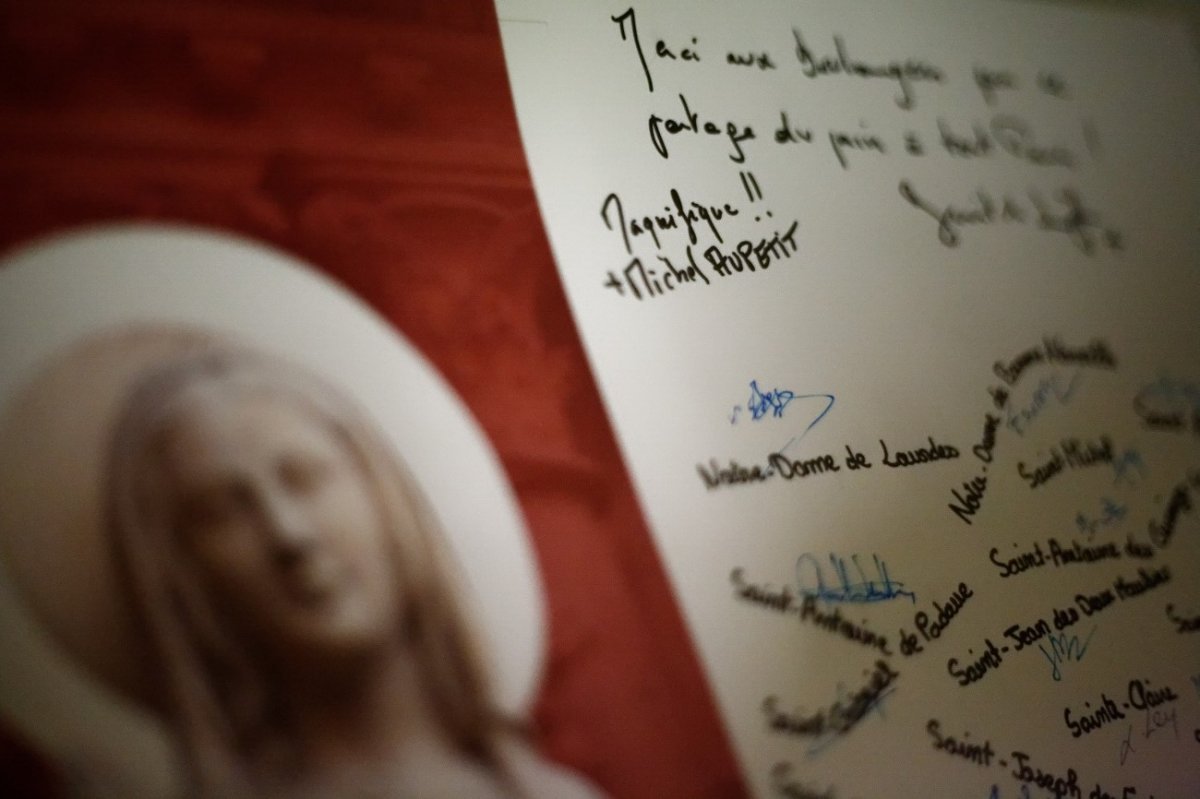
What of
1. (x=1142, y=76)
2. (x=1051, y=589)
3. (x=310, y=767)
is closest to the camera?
(x=310, y=767)

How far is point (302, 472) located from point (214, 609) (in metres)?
0.10

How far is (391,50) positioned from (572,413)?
1.05 ft

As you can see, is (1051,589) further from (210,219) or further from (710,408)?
(210,219)

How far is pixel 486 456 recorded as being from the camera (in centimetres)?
54

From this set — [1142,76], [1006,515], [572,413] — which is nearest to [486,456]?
[572,413]

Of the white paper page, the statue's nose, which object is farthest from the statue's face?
the white paper page
